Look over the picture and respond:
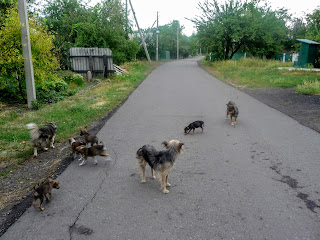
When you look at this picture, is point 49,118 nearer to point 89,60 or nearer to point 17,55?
point 17,55

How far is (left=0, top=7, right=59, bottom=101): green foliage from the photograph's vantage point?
977 cm

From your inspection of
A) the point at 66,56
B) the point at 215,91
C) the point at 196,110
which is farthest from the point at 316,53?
the point at 66,56

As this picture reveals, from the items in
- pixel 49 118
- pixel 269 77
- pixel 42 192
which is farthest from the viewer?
pixel 269 77

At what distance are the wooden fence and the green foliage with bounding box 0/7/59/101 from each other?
22.7ft

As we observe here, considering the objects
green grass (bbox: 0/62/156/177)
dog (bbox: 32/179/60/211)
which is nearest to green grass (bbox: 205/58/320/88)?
green grass (bbox: 0/62/156/177)

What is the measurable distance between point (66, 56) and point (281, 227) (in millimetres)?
18653

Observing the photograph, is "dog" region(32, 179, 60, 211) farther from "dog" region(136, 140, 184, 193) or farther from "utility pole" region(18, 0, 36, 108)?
"utility pole" region(18, 0, 36, 108)

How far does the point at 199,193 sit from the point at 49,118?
6.37 m

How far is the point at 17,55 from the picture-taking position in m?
10.0

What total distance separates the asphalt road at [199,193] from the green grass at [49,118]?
4.08 feet

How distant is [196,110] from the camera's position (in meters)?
10.6

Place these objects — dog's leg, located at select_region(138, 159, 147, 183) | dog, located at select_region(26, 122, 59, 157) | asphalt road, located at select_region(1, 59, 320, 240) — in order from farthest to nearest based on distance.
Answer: dog, located at select_region(26, 122, 59, 157) < dog's leg, located at select_region(138, 159, 147, 183) < asphalt road, located at select_region(1, 59, 320, 240)

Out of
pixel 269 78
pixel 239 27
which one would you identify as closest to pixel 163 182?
pixel 269 78

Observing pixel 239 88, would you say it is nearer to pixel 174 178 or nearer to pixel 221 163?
pixel 221 163
